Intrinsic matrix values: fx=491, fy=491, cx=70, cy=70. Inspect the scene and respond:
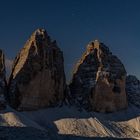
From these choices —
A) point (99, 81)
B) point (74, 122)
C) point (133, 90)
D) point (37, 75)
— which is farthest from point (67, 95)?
point (133, 90)

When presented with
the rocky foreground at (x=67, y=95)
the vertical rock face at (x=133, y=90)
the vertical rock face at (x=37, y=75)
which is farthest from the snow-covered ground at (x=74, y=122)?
the vertical rock face at (x=133, y=90)

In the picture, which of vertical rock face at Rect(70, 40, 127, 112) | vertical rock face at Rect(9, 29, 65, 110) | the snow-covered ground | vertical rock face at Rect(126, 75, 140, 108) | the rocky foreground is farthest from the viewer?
vertical rock face at Rect(126, 75, 140, 108)

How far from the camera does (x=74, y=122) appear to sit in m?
127

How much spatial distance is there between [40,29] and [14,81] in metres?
18.2

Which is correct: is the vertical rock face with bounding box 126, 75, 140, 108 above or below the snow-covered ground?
above

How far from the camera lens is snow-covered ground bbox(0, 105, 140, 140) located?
117 metres

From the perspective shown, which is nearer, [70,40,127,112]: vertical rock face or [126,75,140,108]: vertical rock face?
[70,40,127,112]: vertical rock face

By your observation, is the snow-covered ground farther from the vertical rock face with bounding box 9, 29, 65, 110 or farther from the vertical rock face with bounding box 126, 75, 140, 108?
the vertical rock face with bounding box 126, 75, 140, 108

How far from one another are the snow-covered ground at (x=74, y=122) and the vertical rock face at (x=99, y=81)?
3444 mm

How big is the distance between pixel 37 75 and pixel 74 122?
16174mm

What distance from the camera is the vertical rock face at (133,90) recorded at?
15725 cm

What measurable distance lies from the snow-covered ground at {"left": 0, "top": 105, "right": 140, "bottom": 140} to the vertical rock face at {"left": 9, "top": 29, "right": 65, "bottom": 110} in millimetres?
3412

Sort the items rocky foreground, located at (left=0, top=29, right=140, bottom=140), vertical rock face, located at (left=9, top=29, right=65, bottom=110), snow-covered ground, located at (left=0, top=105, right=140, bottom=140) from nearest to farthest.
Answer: snow-covered ground, located at (left=0, top=105, right=140, bottom=140) → rocky foreground, located at (left=0, top=29, right=140, bottom=140) → vertical rock face, located at (left=9, top=29, right=65, bottom=110)

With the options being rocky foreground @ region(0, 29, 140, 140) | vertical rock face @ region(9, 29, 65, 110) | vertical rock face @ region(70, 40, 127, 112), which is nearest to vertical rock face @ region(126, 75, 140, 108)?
rocky foreground @ region(0, 29, 140, 140)
